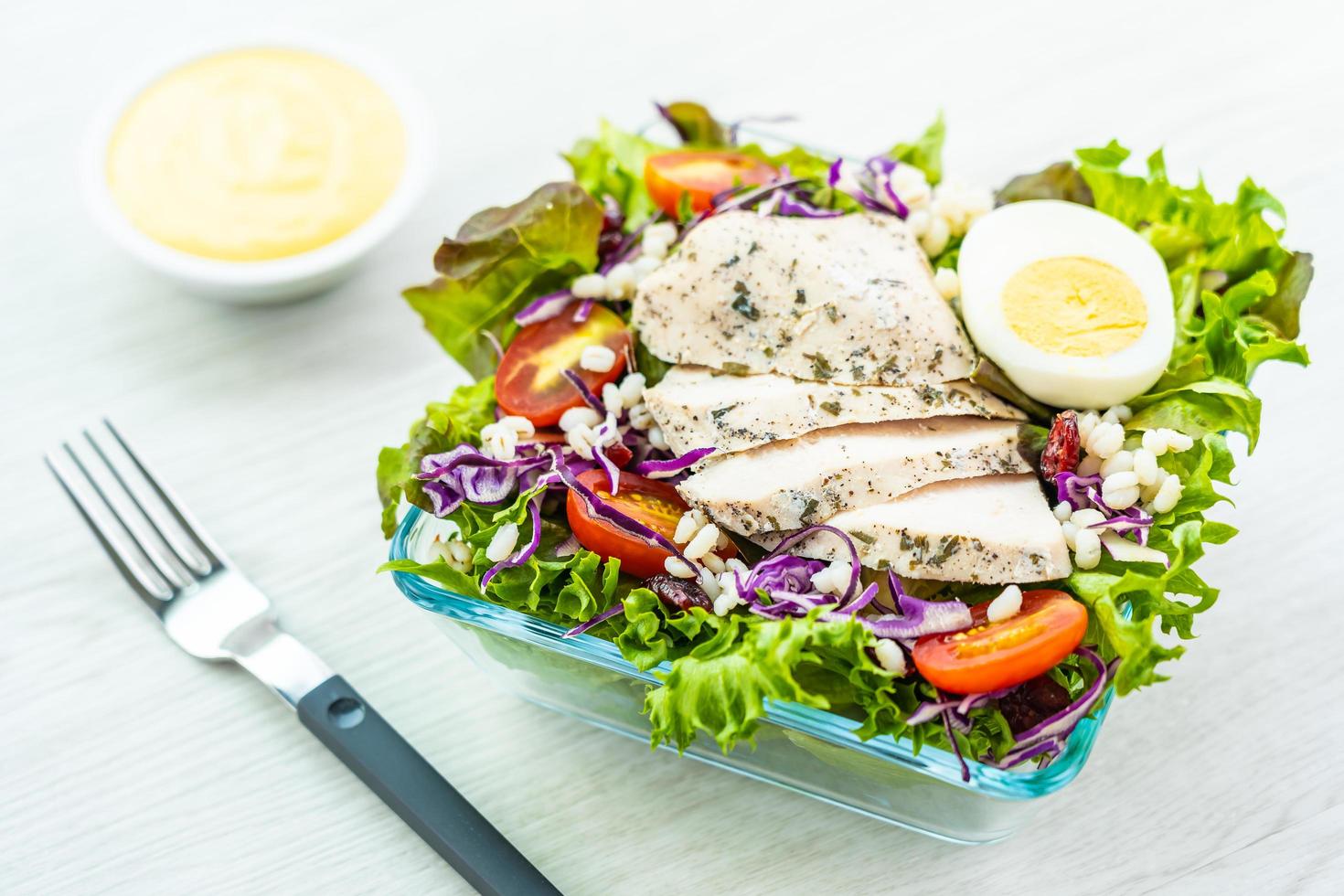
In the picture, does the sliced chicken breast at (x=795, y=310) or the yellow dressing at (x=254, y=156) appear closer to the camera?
the sliced chicken breast at (x=795, y=310)

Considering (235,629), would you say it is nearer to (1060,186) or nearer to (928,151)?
(928,151)

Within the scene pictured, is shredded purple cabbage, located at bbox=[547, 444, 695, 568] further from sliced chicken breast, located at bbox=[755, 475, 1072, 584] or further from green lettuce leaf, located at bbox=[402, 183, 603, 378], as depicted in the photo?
green lettuce leaf, located at bbox=[402, 183, 603, 378]

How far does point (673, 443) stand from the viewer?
2.42 metres

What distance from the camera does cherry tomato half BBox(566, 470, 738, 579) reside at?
2.31 meters

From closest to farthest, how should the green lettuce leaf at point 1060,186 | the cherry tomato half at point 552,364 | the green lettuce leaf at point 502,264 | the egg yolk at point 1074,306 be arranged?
1. the egg yolk at point 1074,306
2. the cherry tomato half at point 552,364
3. the green lettuce leaf at point 502,264
4. the green lettuce leaf at point 1060,186

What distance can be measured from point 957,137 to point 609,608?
78.1 inches

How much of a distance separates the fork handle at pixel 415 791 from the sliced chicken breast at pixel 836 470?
0.75 metres

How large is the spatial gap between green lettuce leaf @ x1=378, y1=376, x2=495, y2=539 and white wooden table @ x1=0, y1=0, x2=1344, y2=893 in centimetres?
44

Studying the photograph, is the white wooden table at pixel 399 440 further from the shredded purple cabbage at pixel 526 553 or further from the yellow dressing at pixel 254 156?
the shredded purple cabbage at pixel 526 553

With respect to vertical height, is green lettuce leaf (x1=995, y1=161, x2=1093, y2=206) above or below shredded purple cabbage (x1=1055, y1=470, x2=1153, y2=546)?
above

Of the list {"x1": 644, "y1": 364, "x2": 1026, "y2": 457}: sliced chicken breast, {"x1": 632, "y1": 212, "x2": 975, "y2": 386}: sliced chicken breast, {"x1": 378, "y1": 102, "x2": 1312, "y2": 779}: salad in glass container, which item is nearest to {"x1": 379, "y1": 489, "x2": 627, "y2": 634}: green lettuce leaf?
{"x1": 378, "y1": 102, "x2": 1312, "y2": 779}: salad in glass container

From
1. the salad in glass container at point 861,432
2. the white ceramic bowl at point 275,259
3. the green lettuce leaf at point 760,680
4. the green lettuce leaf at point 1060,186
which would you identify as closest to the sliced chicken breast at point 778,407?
the salad in glass container at point 861,432

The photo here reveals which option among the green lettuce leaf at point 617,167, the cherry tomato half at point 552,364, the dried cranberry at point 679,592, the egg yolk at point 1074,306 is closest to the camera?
the dried cranberry at point 679,592

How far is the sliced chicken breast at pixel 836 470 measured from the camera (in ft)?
7.36
